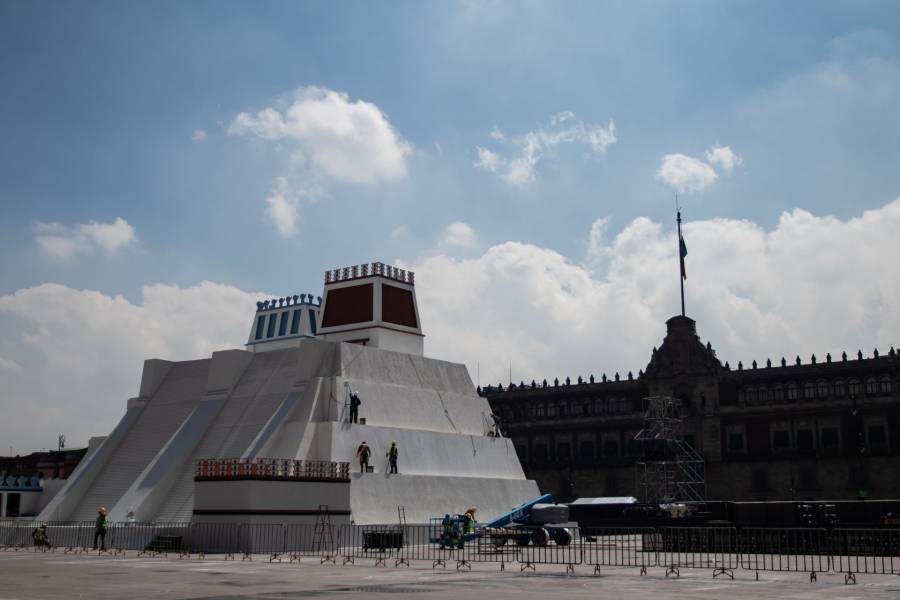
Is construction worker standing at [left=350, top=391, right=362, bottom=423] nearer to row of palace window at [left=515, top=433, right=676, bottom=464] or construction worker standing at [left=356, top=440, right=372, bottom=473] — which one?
construction worker standing at [left=356, top=440, right=372, bottom=473]

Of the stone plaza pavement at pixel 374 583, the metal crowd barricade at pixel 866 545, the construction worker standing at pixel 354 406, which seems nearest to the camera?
the stone plaza pavement at pixel 374 583

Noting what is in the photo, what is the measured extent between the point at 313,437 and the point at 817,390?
42147mm

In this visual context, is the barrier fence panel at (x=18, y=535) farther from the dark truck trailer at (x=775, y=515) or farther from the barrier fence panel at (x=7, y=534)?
the dark truck trailer at (x=775, y=515)

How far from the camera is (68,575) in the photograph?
2197cm

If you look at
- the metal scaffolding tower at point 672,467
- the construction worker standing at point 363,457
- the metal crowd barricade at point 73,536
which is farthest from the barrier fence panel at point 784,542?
the metal crowd barricade at point 73,536

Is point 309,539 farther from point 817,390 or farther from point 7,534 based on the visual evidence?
point 817,390

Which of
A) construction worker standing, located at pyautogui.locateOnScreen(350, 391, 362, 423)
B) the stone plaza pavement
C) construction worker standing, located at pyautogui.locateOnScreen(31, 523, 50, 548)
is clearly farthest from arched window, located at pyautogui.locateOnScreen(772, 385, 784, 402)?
construction worker standing, located at pyautogui.locateOnScreen(31, 523, 50, 548)

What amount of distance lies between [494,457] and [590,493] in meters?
26.8

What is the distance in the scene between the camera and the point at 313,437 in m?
41.1

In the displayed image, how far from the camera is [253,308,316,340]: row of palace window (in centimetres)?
7388

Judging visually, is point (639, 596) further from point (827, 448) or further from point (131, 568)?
point (827, 448)

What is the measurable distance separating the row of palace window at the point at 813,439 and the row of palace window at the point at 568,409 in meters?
9.07

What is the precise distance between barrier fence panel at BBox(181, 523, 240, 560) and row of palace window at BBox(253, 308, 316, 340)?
38345 millimetres

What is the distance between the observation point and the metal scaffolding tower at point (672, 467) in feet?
196
